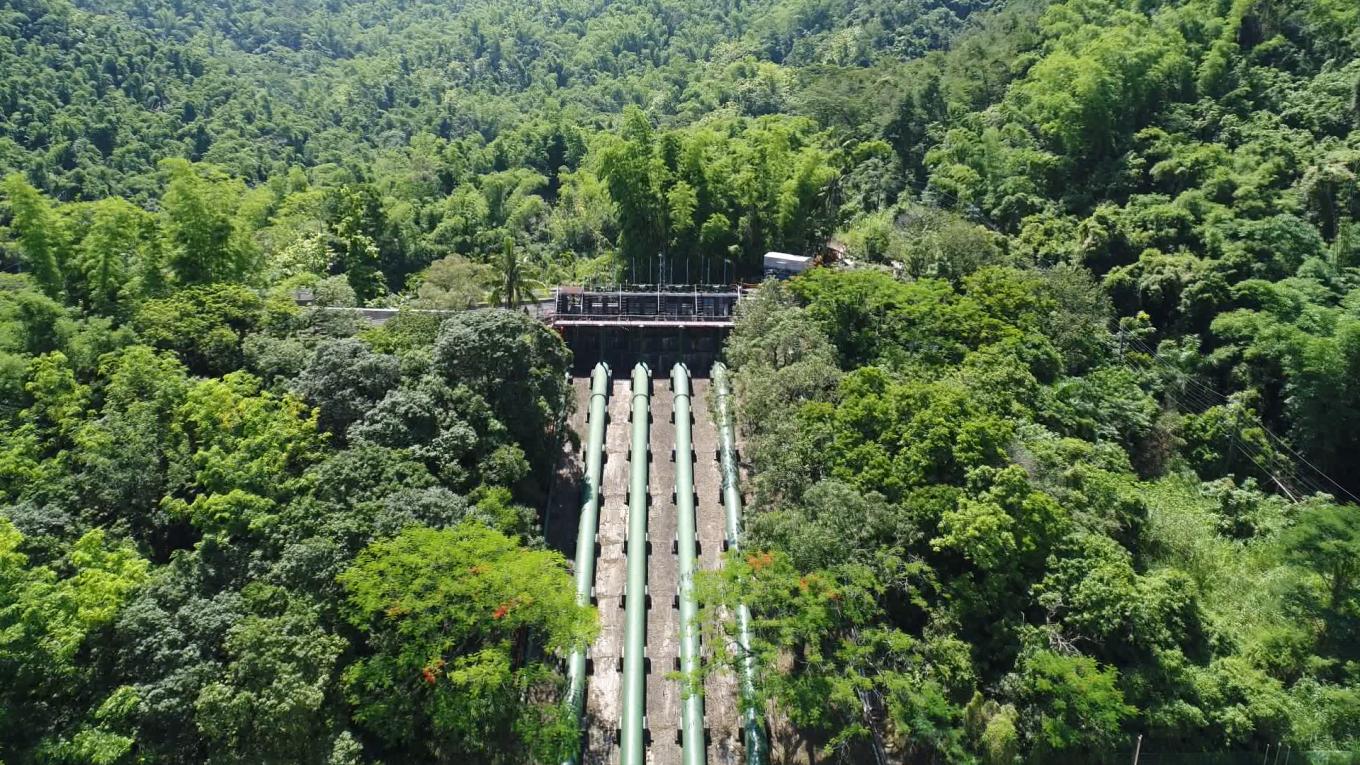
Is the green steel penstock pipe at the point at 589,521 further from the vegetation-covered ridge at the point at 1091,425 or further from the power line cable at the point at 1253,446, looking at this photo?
the power line cable at the point at 1253,446

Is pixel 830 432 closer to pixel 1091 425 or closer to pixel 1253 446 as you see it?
pixel 1091 425

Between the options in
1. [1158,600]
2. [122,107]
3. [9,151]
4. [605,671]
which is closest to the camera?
[1158,600]

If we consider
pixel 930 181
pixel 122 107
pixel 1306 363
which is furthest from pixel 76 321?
pixel 122 107

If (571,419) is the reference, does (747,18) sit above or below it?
above

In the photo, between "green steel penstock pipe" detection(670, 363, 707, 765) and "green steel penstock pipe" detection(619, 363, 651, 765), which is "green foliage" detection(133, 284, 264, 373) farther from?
"green steel penstock pipe" detection(670, 363, 707, 765)

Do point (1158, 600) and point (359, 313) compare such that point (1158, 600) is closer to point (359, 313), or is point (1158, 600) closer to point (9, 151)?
point (359, 313)

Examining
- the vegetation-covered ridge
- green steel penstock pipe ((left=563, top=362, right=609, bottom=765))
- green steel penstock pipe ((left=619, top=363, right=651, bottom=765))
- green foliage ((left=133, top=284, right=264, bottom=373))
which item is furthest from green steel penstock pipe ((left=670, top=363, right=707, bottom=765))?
green foliage ((left=133, top=284, right=264, bottom=373))
